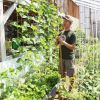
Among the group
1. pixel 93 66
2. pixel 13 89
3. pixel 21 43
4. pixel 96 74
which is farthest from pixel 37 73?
pixel 93 66

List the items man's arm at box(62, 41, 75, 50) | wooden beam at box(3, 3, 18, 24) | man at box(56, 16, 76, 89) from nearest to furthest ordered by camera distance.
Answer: wooden beam at box(3, 3, 18, 24) < man's arm at box(62, 41, 75, 50) < man at box(56, 16, 76, 89)

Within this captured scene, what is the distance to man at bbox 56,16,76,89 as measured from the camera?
5782 millimetres

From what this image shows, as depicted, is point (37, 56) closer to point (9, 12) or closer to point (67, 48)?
point (9, 12)

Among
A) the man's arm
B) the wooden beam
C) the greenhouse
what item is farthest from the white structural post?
the man's arm

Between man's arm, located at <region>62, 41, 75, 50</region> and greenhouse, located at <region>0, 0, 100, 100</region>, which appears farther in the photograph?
man's arm, located at <region>62, 41, 75, 50</region>

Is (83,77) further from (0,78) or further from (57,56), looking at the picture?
(0,78)

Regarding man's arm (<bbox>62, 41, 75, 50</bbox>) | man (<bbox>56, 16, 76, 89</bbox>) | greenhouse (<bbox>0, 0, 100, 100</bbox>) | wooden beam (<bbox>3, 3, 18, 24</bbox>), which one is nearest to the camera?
greenhouse (<bbox>0, 0, 100, 100</bbox>)

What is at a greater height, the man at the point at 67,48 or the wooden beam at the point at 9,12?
the wooden beam at the point at 9,12

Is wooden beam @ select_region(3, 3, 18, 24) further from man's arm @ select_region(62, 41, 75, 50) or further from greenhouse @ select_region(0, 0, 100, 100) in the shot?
man's arm @ select_region(62, 41, 75, 50)

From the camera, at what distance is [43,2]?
17.7 feet

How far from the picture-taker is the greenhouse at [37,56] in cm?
468

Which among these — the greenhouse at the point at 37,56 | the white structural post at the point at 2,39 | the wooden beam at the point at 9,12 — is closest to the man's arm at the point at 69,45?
the greenhouse at the point at 37,56

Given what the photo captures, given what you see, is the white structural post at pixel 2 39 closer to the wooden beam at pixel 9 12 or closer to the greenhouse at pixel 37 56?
the greenhouse at pixel 37 56

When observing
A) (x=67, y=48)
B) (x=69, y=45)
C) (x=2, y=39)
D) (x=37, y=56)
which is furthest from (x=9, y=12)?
(x=67, y=48)
